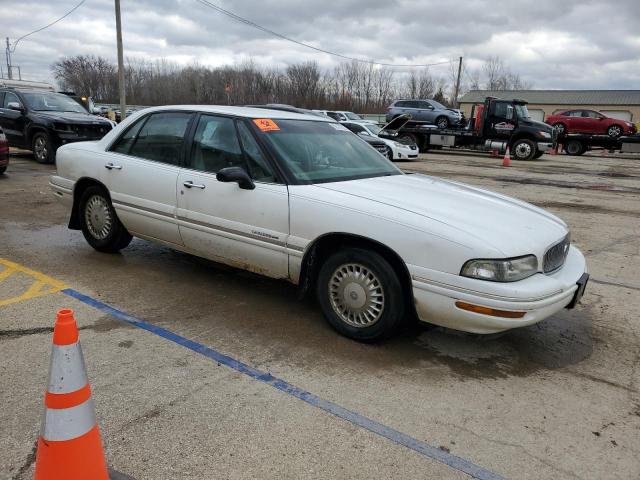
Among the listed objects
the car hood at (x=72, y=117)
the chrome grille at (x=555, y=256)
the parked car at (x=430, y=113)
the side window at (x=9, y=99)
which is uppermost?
the parked car at (x=430, y=113)

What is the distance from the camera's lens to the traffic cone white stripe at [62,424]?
1.90m

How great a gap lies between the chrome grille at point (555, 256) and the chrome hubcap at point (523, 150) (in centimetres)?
1952

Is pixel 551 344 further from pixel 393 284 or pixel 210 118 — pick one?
pixel 210 118

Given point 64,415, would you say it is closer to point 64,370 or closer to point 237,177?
point 64,370

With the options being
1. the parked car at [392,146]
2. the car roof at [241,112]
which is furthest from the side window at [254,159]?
the parked car at [392,146]

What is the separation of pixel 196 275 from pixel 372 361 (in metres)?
2.25

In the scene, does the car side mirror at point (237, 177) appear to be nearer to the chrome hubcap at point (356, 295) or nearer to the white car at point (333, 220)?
the white car at point (333, 220)

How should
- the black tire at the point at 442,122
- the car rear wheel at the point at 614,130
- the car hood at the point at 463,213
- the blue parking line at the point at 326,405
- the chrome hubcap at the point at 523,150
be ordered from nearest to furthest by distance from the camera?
the blue parking line at the point at 326,405, the car hood at the point at 463,213, the chrome hubcap at the point at 523,150, the car rear wheel at the point at 614,130, the black tire at the point at 442,122

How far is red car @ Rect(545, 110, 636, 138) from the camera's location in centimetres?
2653

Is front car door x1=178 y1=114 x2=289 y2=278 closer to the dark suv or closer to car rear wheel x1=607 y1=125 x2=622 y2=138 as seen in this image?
the dark suv

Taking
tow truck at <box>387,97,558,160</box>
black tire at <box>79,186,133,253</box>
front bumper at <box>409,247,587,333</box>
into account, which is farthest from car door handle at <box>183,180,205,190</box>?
tow truck at <box>387,97,558,160</box>

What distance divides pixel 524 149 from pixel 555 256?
1998 centimetres

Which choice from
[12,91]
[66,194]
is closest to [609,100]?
[12,91]

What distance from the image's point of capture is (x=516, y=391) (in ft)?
10.2
